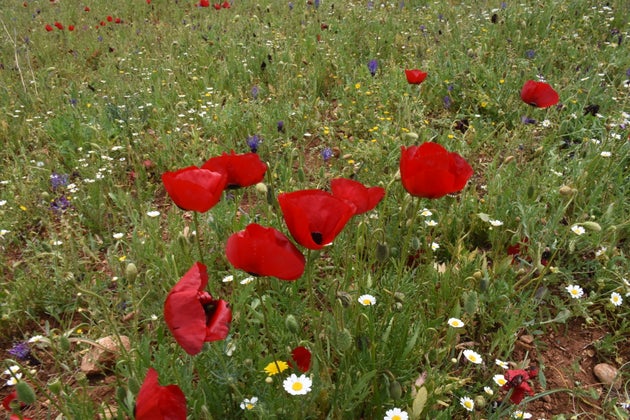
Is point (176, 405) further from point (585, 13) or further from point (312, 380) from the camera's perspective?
point (585, 13)

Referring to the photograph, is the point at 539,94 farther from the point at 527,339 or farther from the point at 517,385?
the point at 517,385

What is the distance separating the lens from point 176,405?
3.72 feet

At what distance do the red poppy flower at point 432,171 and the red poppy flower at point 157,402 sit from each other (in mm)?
806

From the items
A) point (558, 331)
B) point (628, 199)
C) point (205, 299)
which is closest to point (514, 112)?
point (628, 199)

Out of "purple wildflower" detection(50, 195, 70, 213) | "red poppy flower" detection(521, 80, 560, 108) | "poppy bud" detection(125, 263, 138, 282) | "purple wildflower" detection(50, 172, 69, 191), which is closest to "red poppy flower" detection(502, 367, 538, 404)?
"poppy bud" detection(125, 263, 138, 282)

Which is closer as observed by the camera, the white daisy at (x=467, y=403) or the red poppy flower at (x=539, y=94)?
the white daisy at (x=467, y=403)

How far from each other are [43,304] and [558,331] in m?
2.33

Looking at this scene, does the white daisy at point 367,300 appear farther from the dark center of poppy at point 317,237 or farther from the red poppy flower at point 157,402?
the red poppy flower at point 157,402

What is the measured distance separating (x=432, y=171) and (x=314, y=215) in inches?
14.7

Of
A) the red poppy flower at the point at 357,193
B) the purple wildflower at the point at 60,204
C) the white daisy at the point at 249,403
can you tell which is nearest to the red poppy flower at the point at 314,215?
the red poppy flower at the point at 357,193

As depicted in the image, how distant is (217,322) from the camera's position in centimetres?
107

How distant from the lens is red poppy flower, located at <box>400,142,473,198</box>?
1.32 metres

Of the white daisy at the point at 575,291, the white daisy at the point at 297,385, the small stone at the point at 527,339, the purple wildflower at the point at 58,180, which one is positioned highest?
the white daisy at the point at 297,385

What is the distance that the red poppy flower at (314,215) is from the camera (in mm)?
1100
